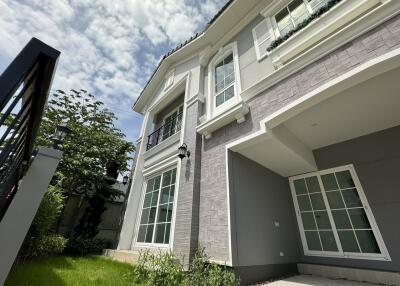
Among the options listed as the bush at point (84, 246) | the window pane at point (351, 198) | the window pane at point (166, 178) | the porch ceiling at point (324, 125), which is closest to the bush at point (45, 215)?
the bush at point (84, 246)

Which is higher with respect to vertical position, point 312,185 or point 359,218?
point 312,185

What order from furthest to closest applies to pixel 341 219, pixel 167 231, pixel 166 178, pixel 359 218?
pixel 166 178 → pixel 167 231 → pixel 341 219 → pixel 359 218

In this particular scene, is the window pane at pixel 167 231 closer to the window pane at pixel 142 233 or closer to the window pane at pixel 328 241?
the window pane at pixel 142 233

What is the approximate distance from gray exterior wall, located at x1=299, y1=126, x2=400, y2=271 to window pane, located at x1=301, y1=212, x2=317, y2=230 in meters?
0.71

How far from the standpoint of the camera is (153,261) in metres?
4.11

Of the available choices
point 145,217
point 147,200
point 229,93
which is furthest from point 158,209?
point 229,93

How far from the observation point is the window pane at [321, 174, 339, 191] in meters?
5.32

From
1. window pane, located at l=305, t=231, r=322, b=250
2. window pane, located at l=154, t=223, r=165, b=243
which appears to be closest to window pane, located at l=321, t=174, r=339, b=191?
window pane, located at l=305, t=231, r=322, b=250

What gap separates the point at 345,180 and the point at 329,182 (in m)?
0.37

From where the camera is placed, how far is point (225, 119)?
503cm

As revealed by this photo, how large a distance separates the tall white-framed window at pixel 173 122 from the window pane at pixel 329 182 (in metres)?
4.94

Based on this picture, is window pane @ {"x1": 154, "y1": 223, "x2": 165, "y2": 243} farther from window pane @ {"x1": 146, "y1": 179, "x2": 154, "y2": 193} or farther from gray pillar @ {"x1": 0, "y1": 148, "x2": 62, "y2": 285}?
gray pillar @ {"x1": 0, "y1": 148, "x2": 62, "y2": 285}

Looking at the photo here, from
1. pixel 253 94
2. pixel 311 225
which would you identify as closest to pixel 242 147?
pixel 253 94

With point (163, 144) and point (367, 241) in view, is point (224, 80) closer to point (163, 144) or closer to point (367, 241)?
point (163, 144)
